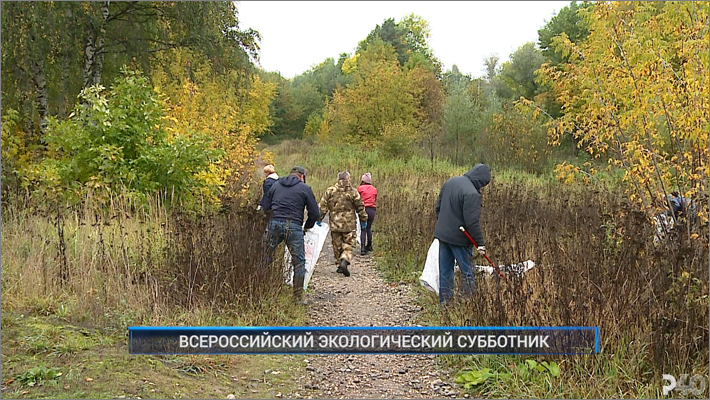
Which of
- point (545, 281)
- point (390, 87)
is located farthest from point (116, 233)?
point (390, 87)

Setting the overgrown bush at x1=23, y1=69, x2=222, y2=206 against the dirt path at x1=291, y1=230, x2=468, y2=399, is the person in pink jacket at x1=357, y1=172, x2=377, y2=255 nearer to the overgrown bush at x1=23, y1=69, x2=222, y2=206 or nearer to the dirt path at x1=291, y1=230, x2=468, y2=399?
the overgrown bush at x1=23, y1=69, x2=222, y2=206

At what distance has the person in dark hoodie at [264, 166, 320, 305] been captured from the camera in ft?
24.2

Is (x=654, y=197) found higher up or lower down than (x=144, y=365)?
higher up

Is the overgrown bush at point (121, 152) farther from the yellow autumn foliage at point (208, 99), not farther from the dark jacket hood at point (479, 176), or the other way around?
the dark jacket hood at point (479, 176)

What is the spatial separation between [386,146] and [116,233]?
21166 millimetres

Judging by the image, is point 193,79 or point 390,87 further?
point 390,87

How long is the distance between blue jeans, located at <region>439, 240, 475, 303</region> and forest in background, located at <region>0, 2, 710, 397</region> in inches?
13.3

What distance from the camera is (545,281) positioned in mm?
5699

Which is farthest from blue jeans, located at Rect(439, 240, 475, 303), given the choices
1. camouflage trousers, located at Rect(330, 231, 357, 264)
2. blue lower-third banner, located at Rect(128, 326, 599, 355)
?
camouflage trousers, located at Rect(330, 231, 357, 264)

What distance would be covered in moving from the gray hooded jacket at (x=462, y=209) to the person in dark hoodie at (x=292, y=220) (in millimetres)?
1713

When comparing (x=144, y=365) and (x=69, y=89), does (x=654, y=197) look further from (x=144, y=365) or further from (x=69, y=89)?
(x=69, y=89)

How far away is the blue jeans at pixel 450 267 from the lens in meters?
6.56

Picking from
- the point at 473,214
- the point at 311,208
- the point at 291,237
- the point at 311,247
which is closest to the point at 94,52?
the point at 311,247

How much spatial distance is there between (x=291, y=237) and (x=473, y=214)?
2.24 metres
